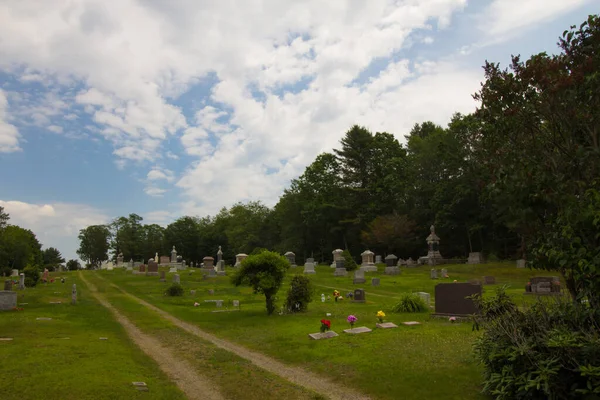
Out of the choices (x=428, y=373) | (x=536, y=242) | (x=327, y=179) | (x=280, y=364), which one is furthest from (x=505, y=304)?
(x=327, y=179)

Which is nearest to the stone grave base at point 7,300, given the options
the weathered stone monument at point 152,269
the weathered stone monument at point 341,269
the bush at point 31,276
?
the bush at point 31,276

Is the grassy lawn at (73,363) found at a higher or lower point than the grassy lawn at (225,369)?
higher

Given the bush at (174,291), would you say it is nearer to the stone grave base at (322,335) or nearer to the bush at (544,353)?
the stone grave base at (322,335)

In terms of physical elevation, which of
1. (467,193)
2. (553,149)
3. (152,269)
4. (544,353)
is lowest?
(544,353)

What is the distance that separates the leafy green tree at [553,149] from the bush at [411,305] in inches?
363

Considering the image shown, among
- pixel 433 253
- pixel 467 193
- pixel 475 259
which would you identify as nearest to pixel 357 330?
pixel 475 259

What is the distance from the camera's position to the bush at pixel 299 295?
1847 centimetres

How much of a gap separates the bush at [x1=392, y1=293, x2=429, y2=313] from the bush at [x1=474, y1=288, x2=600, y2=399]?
930 cm

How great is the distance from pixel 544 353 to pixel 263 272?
1253 cm

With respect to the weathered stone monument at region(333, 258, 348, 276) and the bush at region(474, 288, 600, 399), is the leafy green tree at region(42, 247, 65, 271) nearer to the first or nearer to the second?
the weathered stone monument at region(333, 258, 348, 276)

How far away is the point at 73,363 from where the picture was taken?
1009cm

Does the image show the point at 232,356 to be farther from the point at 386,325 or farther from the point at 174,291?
the point at 174,291

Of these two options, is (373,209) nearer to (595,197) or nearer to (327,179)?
(327,179)

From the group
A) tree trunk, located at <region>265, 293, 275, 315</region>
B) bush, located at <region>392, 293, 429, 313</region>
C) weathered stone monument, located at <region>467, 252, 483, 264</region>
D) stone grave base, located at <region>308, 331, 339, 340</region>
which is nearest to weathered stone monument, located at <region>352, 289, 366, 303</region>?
bush, located at <region>392, 293, 429, 313</region>
